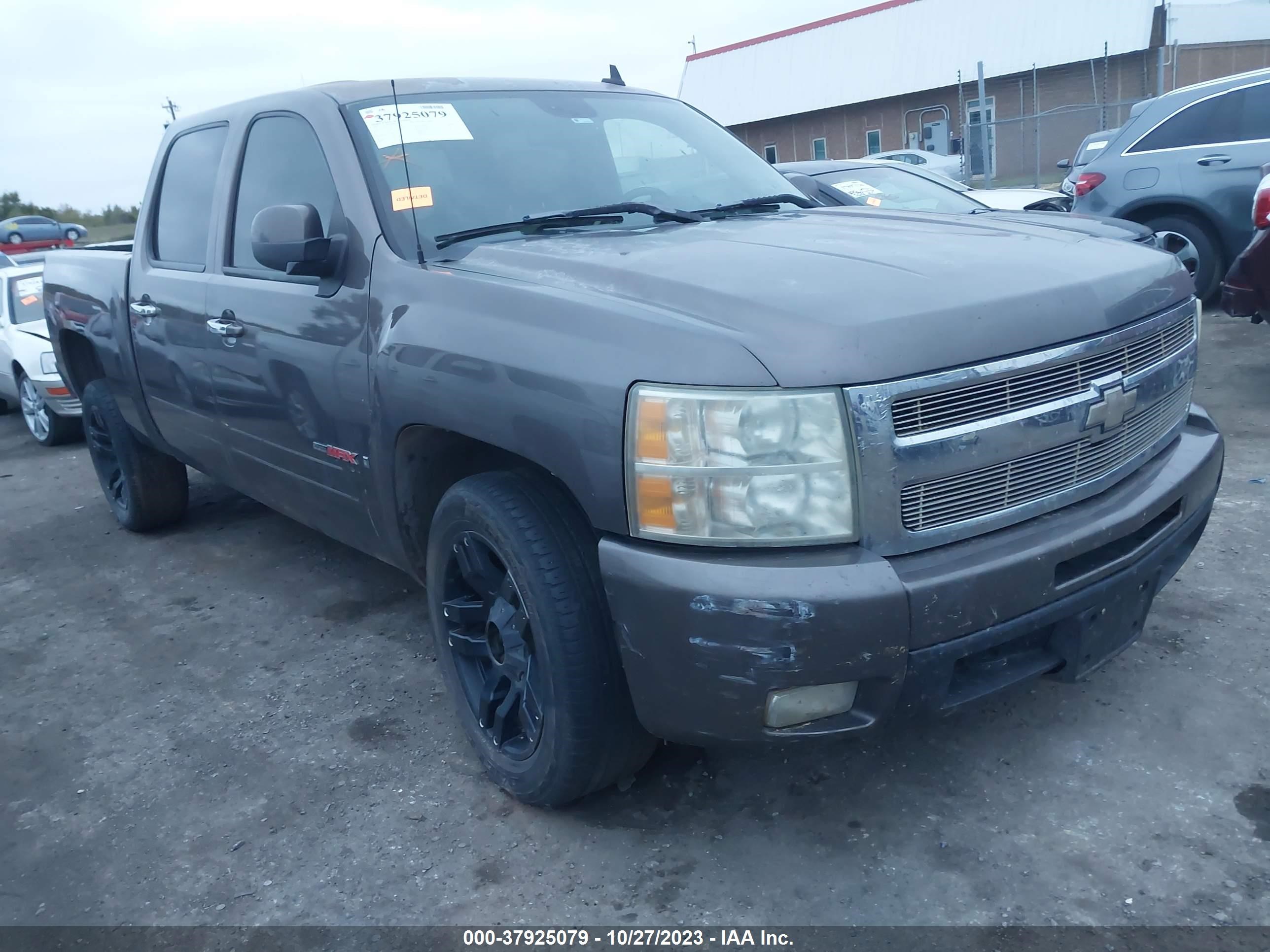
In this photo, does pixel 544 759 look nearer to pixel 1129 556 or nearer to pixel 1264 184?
pixel 1129 556

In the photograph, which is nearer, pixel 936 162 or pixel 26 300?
pixel 26 300

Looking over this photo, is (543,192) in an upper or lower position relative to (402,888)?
upper

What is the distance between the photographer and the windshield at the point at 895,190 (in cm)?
696

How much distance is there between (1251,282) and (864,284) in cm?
445

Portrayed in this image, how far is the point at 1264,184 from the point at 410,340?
17.6ft

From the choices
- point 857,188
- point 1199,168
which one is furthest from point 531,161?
point 1199,168

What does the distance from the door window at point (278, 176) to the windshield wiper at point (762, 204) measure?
120 centimetres

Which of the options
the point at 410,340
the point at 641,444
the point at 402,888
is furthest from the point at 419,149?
the point at 402,888

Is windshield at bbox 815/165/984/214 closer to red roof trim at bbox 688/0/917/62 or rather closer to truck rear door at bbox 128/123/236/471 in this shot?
truck rear door at bbox 128/123/236/471

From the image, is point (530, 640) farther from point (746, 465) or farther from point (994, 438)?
point (994, 438)

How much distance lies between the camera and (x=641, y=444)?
2131 mm

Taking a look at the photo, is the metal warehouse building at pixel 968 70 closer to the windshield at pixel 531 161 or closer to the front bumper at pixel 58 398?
the front bumper at pixel 58 398

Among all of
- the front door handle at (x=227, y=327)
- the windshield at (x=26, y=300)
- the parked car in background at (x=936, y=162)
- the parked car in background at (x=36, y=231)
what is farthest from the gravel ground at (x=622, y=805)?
the parked car in background at (x=936, y=162)

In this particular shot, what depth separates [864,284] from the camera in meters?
2.28
